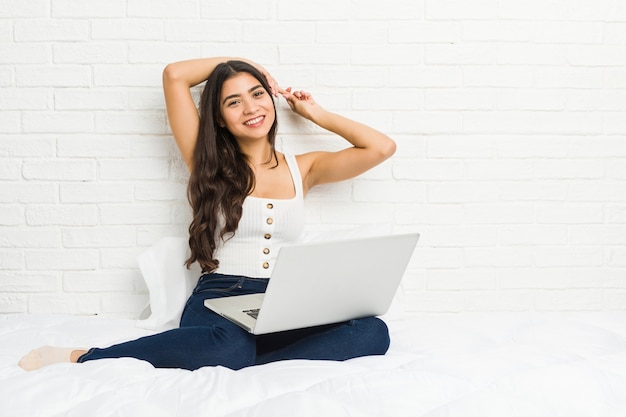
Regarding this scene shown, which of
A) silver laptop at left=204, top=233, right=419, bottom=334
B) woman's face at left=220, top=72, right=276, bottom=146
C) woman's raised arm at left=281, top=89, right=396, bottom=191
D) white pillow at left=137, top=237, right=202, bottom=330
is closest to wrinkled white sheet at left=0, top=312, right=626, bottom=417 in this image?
silver laptop at left=204, top=233, right=419, bottom=334

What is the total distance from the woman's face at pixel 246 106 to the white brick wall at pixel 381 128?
0.55ft

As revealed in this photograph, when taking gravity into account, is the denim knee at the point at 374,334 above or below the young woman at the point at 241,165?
below

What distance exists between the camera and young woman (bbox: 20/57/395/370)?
6.43 ft

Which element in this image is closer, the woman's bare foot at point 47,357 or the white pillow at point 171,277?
the woman's bare foot at point 47,357

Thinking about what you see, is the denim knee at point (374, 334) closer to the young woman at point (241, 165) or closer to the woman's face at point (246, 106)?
the young woman at point (241, 165)

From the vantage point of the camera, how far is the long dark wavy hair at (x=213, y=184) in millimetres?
1961

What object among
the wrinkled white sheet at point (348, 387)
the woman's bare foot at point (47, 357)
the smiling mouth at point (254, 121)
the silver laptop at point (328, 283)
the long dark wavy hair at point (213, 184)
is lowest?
the woman's bare foot at point (47, 357)

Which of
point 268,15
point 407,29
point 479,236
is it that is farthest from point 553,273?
point 268,15

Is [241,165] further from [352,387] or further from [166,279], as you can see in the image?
[352,387]

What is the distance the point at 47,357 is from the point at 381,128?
4.15 ft

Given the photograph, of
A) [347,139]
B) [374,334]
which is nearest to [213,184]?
[347,139]

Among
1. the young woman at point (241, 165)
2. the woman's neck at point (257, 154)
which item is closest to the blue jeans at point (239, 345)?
the young woman at point (241, 165)

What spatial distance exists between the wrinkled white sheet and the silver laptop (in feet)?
0.41

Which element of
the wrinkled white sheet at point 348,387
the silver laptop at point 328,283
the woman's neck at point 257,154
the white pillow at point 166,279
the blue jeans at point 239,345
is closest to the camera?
the wrinkled white sheet at point 348,387
